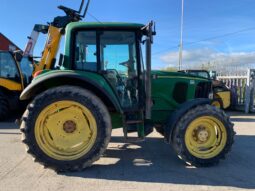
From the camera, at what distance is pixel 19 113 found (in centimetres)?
1247

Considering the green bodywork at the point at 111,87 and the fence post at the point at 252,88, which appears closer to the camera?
the green bodywork at the point at 111,87

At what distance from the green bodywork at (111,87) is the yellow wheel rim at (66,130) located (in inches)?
17.3

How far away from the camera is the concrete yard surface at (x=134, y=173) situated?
4852 mm

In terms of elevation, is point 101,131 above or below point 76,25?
below

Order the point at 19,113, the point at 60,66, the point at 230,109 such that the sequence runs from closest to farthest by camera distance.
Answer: the point at 60,66, the point at 19,113, the point at 230,109

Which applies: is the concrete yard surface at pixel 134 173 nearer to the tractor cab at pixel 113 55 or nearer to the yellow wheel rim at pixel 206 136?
the yellow wheel rim at pixel 206 136

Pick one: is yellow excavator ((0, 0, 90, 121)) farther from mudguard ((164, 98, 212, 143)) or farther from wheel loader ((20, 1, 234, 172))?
mudguard ((164, 98, 212, 143))

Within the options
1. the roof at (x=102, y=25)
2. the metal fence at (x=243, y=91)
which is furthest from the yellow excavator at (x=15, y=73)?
the metal fence at (x=243, y=91)

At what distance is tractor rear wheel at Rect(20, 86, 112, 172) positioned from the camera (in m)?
5.41

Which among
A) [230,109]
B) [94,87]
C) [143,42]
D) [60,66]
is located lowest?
[230,109]

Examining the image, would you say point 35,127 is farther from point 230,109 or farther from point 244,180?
point 230,109

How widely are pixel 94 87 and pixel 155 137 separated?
3.34 m

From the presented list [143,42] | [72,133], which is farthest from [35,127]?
[143,42]

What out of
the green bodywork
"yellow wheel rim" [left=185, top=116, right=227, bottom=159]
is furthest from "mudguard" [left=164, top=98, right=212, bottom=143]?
the green bodywork
